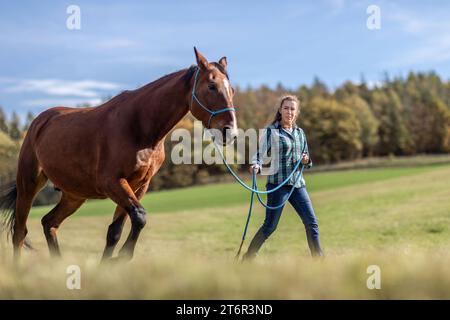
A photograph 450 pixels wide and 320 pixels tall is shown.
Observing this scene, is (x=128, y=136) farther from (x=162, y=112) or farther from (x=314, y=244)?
(x=314, y=244)

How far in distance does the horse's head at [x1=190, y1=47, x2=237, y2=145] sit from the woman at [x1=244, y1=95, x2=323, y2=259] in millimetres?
802

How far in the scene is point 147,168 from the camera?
6.04 m

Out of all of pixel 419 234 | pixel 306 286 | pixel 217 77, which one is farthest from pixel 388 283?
pixel 419 234

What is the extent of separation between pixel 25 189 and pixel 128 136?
238 centimetres

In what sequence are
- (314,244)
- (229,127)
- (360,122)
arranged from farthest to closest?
(360,122) < (314,244) < (229,127)

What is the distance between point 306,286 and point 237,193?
144 feet

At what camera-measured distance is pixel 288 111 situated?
6.27 metres

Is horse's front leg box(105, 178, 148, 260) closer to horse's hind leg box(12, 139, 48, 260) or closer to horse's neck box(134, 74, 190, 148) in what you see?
horse's neck box(134, 74, 190, 148)

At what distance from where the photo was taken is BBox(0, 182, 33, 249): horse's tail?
7816 mm

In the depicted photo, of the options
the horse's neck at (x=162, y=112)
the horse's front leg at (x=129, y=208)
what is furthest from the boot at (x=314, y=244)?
the horse's neck at (x=162, y=112)

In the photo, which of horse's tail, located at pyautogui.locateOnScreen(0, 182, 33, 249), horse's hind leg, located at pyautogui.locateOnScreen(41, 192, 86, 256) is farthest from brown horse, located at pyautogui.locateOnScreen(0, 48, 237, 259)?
horse's tail, located at pyautogui.locateOnScreen(0, 182, 33, 249)

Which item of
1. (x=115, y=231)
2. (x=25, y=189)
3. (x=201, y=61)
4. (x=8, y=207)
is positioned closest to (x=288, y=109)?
(x=201, y=61)

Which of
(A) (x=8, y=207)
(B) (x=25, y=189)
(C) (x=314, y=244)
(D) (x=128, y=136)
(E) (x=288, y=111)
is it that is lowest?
(C) (x=314, y=244)

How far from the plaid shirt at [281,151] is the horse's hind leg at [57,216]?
3.01 metres
